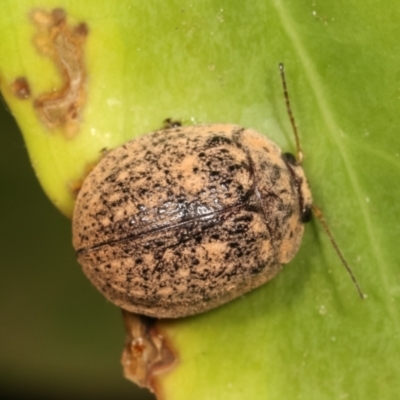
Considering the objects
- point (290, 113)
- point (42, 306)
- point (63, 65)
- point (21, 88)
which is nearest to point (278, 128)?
point (290, 113)

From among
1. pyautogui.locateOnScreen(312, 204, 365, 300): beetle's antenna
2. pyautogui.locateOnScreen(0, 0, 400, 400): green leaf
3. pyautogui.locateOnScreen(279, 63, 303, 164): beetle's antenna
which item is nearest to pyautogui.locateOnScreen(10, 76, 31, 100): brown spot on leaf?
pyautogui.locateOnScreen(0, 0, 400, 400): green leaf

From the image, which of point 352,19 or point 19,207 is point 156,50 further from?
point 19,207

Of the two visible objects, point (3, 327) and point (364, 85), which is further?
point (3, 327)

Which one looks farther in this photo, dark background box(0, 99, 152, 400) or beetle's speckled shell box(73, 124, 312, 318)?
dark background box(0, 99, 152, 400)

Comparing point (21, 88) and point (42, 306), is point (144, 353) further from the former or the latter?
point (21, 88)

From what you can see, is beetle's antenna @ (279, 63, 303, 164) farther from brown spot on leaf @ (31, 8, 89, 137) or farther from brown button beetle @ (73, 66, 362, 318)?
brown spot on leaf @ (31, 8, 89, 137)

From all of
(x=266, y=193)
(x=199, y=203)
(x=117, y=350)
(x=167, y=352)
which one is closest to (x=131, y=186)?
(x=199, y=203)

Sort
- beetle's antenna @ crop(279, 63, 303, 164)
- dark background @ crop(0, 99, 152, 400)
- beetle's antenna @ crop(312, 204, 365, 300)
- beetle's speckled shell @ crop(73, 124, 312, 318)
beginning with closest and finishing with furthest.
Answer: beetle's speckled shell @ crop(73, 124, 312, 318), beetle's antenna @ crop(279, 63, 303, 164), beetle's antenna @ crop(312, 204, 365, 300), dark background @ crop(0, 99, 152, 400)
